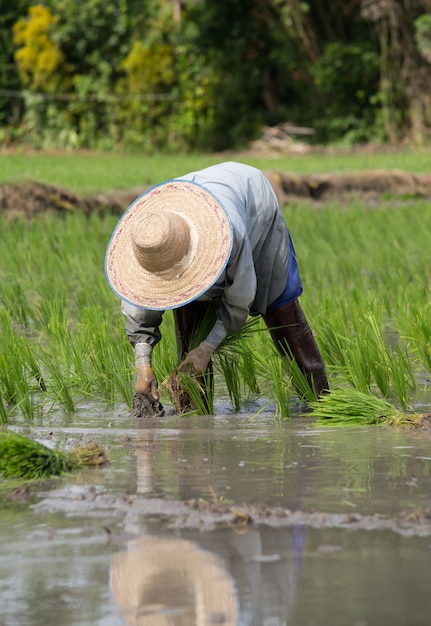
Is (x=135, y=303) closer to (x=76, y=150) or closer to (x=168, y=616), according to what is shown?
(x=168, y=616)

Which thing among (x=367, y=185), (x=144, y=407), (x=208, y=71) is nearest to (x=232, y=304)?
(x=144, y=407)

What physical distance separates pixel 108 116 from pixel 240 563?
2215cm

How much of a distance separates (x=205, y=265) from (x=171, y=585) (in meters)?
1.51

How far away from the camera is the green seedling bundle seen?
13.9ft

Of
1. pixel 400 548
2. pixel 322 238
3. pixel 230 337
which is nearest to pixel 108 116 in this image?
pixel 322 238

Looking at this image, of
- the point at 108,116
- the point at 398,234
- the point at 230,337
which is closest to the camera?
the point at 230,337

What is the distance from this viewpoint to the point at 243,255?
3.58m

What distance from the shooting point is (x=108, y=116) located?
2386 centimetres

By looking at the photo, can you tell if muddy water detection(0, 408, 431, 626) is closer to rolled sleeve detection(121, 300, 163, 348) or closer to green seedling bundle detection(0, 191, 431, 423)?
rolled sleeve detection(121, 300, 163, 348)

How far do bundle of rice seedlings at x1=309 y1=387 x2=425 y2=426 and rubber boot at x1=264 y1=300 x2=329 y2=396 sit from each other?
0.82 feet

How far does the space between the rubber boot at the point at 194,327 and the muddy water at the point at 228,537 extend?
0.51 meters

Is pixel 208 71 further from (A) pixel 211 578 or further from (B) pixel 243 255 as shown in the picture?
(A) pixel 211 578

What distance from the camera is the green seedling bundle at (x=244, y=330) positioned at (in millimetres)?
4230

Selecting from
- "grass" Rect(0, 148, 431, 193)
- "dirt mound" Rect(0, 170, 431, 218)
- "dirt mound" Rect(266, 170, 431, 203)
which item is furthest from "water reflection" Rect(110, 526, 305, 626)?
"dirt mound" Rect(266, 170, 431, 203)
